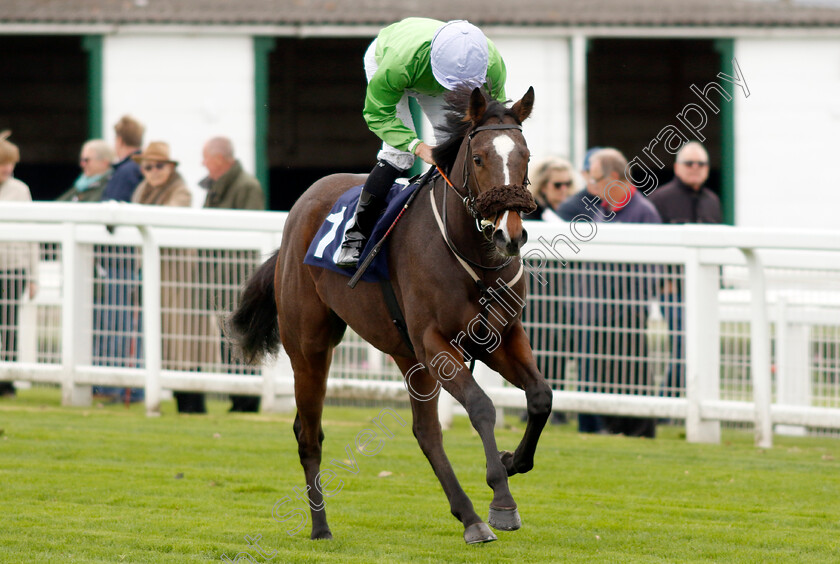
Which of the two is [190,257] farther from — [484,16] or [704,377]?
[484,16]

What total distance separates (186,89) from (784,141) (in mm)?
6903

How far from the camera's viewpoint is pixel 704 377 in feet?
24.5

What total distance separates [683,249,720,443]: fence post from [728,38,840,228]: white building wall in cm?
749

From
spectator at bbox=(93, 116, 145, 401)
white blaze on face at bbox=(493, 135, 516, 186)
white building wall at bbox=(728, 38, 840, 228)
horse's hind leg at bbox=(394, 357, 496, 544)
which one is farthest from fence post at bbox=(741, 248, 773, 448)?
white building wall at bbox=(728, 38, 840, 228)

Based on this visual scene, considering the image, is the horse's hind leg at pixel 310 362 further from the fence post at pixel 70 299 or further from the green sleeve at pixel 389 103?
the fence post at pixel 70 299

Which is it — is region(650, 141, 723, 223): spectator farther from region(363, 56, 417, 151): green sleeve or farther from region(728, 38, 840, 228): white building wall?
region(728, 38, 840, 228): white building wall

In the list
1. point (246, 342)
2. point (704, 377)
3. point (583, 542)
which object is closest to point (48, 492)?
point (246, 342)

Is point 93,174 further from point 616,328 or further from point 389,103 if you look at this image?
point 389,103

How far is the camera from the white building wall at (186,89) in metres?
14.6

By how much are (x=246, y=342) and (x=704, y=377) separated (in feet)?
9.29

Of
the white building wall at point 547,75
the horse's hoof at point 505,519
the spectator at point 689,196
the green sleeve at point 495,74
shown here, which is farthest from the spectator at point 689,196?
the white building wall at point 547,75

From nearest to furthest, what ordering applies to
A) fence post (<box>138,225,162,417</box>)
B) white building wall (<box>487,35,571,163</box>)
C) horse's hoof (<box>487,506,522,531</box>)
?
horse's hoof (<box>487,506,522,531</box>)
fence post (<box>138,225,162,417</box>)
white building wall (<box>487,35,571,163</box>)

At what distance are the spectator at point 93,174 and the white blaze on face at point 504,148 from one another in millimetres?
5940

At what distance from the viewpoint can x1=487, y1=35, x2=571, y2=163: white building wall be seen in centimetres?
1430
